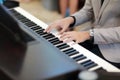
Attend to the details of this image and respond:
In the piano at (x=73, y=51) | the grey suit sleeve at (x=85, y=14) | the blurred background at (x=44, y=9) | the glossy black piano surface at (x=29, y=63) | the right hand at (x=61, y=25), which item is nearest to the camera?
the glossy black piano surface at (x=29, y=63)

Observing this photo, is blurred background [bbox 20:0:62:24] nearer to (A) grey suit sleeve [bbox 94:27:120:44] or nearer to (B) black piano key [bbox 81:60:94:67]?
(A) grey suit sleeve [bbox 94:27:120:44]

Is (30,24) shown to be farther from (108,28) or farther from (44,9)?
(44,9)

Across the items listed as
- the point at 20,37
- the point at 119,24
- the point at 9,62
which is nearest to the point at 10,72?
the point at 9,62

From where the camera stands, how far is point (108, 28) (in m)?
1.39

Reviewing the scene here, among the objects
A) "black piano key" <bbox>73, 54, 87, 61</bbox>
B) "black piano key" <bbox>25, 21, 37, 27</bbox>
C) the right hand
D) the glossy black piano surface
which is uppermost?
the glossy black piano surface

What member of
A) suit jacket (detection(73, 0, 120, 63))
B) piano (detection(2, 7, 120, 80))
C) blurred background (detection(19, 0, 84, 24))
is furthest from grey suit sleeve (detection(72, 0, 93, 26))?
blurred background (detection(19, 0, 84, 24))

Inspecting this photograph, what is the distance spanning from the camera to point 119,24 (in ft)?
4.87

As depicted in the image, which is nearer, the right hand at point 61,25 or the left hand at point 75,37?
the left hand at point 75,37

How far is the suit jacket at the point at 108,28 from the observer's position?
137cm

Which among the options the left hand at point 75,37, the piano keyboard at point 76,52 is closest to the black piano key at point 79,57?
the piano keyboard at point 76,52

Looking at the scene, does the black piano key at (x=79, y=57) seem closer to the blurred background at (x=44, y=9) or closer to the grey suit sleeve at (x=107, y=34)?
the grey suit sleeve at (x=107, y=34)

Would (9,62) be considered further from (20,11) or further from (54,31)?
(20,11)

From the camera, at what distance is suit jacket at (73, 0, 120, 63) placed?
137 centimetres

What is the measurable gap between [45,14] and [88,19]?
6.67ft
